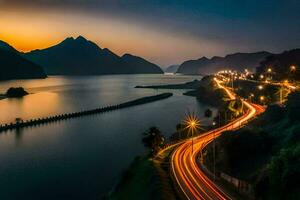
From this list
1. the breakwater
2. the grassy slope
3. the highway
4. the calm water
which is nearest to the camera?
the highway

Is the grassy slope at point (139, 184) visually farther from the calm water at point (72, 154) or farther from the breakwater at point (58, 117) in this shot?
the breakwater at point (58, 117)

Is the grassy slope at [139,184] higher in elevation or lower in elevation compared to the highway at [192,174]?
lower

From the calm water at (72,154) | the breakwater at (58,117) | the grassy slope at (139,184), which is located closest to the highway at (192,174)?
the grassy slope at (139,184)

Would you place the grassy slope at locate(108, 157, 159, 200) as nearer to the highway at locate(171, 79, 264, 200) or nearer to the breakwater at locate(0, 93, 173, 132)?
the highway at locate(171, 79, 264, 200)

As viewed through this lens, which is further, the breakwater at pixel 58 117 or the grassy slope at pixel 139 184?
the breakwater at pixel 58 117

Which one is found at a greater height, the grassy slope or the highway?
the highway

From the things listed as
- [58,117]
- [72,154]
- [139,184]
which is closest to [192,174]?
[139,184]

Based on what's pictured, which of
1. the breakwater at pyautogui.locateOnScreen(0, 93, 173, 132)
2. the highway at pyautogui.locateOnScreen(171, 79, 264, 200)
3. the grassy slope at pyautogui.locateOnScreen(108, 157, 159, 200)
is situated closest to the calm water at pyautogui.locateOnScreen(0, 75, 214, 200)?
A: the grassy slope at pyautogui.locateOnScreen(108, 157, 159, 200)

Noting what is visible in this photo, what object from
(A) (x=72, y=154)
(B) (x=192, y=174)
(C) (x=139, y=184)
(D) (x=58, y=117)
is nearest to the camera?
(B) (x=192, y=174)

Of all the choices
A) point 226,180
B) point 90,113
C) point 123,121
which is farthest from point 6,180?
point 90,113

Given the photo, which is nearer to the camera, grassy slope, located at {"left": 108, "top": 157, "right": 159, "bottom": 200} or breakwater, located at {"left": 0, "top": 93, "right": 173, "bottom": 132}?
grassy slope, located at {"left": 108, "top": 157, "right": 159, "bottom": 200}

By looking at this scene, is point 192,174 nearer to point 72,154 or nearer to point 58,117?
point 72,154
